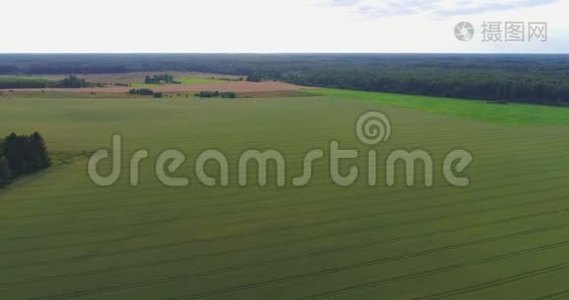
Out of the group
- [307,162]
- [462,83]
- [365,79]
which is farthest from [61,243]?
[365,79]

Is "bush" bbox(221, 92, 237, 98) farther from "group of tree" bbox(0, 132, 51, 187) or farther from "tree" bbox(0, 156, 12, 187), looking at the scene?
"tree" bbox(0, 156, 12, 187)

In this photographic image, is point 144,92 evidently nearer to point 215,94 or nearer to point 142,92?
point 142,92

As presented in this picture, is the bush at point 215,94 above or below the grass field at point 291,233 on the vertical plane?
above

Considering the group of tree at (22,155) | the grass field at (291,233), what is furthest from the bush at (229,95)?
the group of tree at (22,155)

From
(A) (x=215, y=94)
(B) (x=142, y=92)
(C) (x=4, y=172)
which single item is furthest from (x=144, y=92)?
(C) (x=4, y=172)

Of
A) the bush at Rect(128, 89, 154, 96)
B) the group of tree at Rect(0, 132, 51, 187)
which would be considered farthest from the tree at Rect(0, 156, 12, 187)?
the bush at Rect(128, 89, 154, 96)

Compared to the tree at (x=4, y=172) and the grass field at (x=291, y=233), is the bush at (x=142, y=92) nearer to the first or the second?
the grass field at (x=291, y=233)
